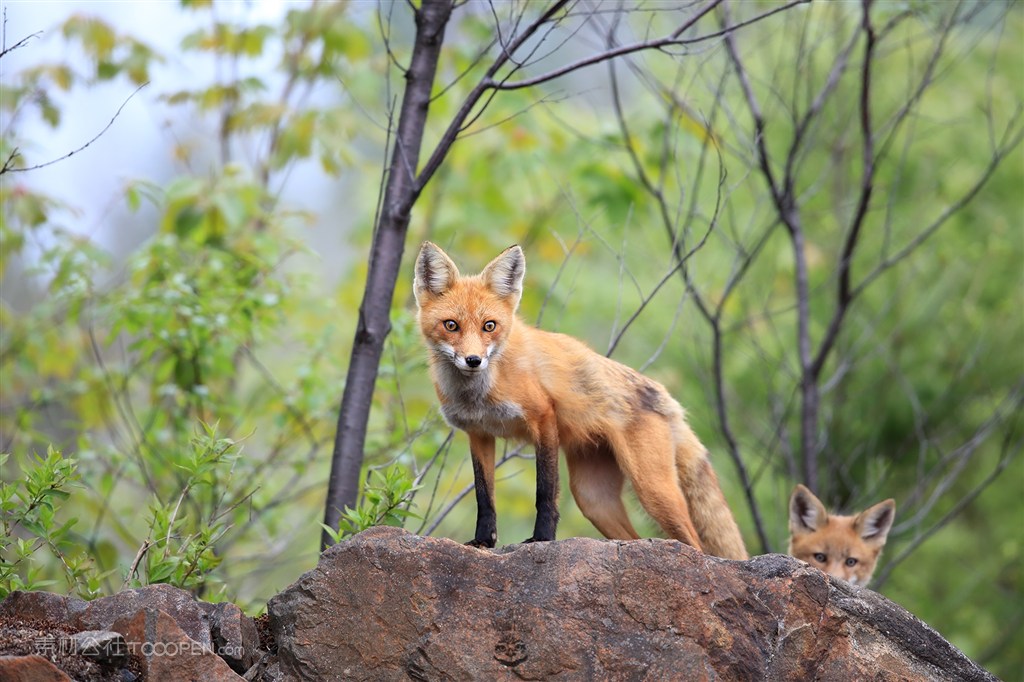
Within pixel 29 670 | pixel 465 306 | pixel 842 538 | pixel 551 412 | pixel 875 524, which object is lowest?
pixel 29 670

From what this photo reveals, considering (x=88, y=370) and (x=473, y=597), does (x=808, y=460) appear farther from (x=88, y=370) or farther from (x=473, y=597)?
(x=88, y=370)

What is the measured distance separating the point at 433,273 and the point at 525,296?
336 inches

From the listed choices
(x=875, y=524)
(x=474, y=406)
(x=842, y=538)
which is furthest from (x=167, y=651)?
(x=875, y=524)

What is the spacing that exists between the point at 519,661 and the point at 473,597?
36 cm

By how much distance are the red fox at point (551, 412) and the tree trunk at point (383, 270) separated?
22.0 inches

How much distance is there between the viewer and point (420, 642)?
4.51 meters

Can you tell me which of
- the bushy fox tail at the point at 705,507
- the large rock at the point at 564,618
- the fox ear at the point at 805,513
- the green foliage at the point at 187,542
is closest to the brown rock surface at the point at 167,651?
the large rock at the point at 564,618

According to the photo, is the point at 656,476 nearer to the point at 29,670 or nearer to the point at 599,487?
the point at 599,487

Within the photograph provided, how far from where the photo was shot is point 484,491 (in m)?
5.59

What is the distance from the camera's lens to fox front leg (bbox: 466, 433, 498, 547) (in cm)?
546

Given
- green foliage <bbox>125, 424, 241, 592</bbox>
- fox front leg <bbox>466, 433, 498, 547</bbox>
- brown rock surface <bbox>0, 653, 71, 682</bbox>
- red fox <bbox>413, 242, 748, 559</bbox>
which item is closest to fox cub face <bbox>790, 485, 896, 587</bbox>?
red fox <bbox>413, 242, 748, 559</bbox>

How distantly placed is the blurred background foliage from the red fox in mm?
551

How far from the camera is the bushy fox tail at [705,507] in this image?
20.9 feet

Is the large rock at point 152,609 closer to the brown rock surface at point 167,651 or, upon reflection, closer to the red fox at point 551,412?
the brown rock surface at point 167,651
